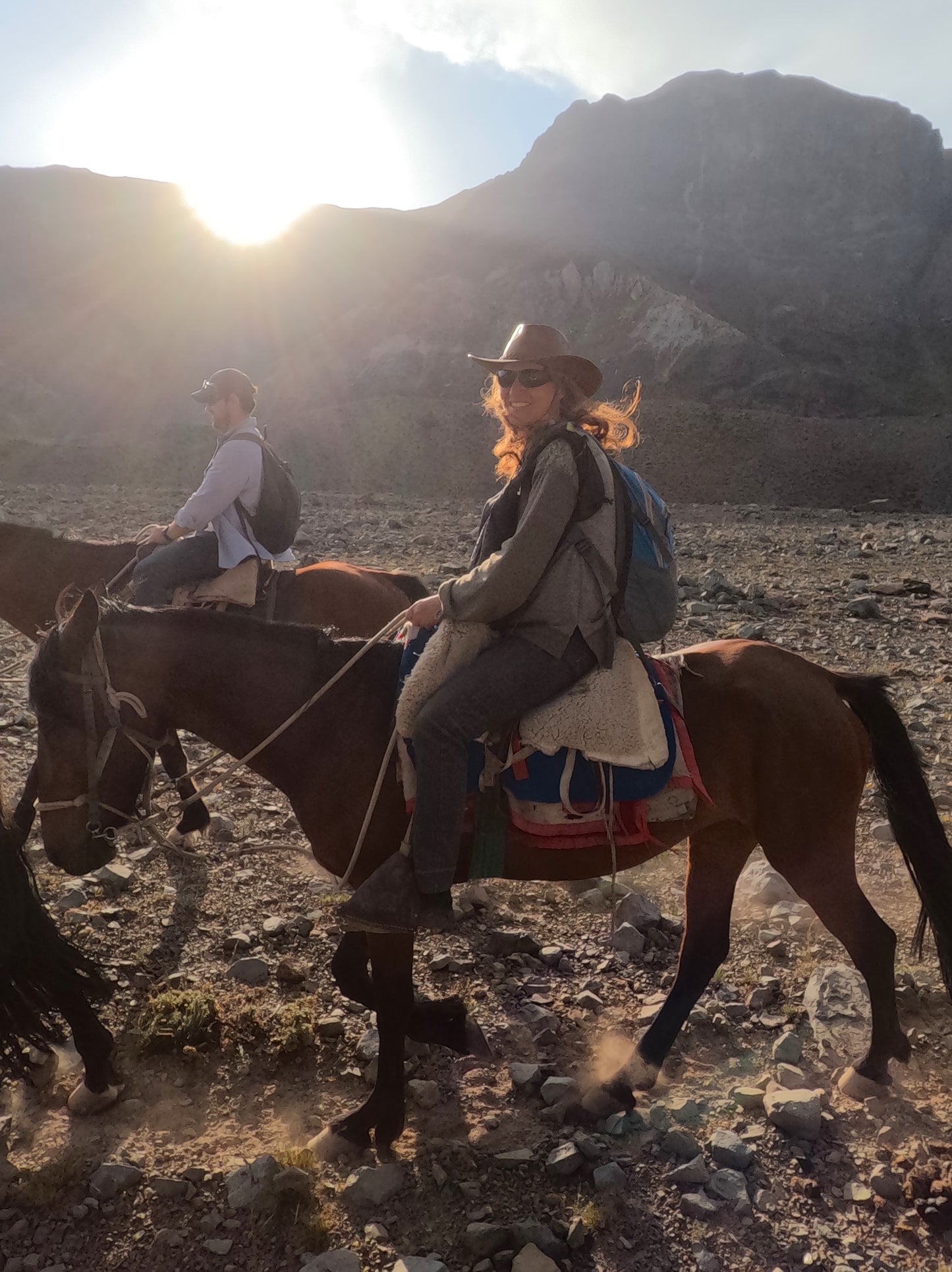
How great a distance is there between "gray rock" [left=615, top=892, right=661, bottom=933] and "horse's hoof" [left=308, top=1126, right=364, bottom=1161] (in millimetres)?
1952

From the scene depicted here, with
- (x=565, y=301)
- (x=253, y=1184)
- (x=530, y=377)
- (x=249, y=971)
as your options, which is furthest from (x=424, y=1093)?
(x=565, y=301)

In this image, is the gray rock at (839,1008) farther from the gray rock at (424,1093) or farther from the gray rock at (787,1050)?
the gray rock at (424,1093)

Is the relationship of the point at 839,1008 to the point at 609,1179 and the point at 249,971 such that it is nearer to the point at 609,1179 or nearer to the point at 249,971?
the point at 609,1179

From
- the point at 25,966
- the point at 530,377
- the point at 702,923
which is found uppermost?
the point at 530,377

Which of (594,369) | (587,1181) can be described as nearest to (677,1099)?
(587,1181)

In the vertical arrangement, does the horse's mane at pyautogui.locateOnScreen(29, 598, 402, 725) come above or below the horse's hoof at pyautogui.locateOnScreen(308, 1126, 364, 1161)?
above

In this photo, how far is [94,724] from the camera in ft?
10.2

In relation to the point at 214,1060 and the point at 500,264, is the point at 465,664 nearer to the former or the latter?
the point at 214,1060

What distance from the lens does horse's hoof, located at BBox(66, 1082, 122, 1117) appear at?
10.9ft

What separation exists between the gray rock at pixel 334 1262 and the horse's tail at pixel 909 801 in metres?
2.67

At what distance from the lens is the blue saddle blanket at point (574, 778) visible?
3164 millimetres

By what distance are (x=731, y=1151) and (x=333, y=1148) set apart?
5.04 ft

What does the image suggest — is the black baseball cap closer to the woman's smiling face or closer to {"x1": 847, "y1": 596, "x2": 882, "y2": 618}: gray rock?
the woman's smiling face

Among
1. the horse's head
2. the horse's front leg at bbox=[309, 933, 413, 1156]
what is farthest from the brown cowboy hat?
the horse's front leg at bbox=[309, 933, 413, 1156]
